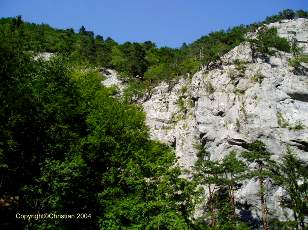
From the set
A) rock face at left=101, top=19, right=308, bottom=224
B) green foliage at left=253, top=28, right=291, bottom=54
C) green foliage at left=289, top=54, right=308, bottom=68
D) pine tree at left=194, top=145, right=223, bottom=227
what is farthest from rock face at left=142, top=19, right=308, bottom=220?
pine tree at left=194, top=145, right=223, bottom=227

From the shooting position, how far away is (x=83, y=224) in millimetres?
22891

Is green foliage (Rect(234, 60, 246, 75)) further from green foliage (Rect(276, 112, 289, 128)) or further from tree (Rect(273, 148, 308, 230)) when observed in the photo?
tree (Rect(273, 148, 308, 230))

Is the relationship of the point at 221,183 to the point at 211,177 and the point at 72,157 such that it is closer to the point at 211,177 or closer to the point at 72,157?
the point at 211,177

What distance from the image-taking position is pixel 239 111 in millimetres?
50250

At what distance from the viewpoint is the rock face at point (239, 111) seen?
46188mm

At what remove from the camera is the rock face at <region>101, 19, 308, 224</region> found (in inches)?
1818

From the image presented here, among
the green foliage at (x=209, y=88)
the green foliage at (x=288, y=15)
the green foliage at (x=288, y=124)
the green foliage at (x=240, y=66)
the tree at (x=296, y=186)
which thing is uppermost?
the green foliage at (x=288, y=15)

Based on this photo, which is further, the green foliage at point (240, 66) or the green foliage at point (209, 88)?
the green foliage at point (240, 66)

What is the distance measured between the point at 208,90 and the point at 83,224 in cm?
3634

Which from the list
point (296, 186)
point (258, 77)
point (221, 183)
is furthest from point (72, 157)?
point (258, 77)

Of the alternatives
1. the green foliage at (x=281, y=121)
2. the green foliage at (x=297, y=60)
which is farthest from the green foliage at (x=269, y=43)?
the green foliage at (x=281, y=121)

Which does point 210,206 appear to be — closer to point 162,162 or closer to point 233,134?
point 233,134

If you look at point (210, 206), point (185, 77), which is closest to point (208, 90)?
point (185, 77)

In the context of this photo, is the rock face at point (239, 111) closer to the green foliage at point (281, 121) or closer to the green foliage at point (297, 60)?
the green foliage at point (281, 121)
